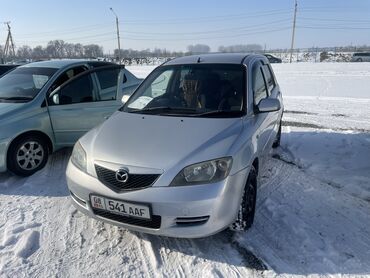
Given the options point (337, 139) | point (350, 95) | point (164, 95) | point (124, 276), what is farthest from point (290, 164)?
point (350, 95)

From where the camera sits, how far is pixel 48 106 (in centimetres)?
511

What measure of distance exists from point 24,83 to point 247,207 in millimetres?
4098

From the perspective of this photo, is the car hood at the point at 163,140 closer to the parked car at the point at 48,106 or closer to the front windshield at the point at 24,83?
the parked car at the point at 48,106

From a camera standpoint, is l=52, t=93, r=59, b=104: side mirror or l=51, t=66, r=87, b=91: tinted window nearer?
l=52, t=93, r=59, b=104: side mirror

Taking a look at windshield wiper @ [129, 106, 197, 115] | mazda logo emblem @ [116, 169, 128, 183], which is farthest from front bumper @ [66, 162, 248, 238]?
windshield wiper @ [129, 106, 197, 115]

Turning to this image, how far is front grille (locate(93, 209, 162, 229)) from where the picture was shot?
2.81 metres

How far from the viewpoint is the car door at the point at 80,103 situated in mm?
5211

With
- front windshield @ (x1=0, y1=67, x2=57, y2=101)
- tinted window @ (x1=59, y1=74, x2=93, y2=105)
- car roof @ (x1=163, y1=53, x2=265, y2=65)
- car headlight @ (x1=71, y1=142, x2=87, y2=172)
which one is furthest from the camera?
tinted window @ (x1=59, y1=74, x2=93, y2=105)

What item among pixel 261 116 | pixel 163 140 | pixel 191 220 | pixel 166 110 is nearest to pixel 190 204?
pixel 191 220

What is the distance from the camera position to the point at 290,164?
5277 millimetres

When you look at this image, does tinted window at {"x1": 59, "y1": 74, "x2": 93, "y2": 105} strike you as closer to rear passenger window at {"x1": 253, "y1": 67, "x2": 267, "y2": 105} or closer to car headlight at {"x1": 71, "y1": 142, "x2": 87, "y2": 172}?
car headlight at {"x1": 71, "y1": 142, "x2": 87, "y2": 172}

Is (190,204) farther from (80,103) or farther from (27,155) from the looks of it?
(80,103)

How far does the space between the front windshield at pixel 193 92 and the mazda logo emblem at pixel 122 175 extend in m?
1.08

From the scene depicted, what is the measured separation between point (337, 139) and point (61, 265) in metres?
5.36
